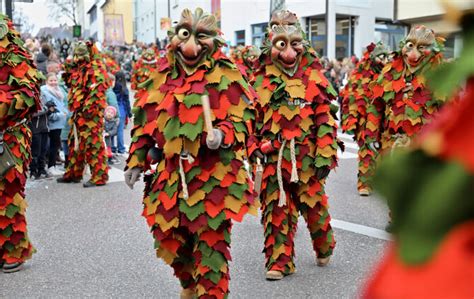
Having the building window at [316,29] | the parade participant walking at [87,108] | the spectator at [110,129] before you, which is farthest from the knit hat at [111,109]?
the building window at [316,29]

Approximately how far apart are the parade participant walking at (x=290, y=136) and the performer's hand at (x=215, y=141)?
1571mm

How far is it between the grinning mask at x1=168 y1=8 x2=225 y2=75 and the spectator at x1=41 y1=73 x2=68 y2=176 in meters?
6.60

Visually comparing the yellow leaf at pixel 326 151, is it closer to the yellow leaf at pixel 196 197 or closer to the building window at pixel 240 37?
the yellow leaf at pixel 196 197

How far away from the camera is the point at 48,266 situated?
231 inches

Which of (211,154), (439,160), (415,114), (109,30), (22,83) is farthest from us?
(109,30)

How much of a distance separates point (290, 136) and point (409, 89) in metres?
1.67

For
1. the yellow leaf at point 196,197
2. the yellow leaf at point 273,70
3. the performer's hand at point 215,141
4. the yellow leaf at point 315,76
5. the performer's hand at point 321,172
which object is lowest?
the performer's hand at point 321,172

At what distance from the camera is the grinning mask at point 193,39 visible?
393 cm

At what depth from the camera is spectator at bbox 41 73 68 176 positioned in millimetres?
10250

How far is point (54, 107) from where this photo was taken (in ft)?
33.7

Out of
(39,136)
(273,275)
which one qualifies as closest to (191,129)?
(273,275)

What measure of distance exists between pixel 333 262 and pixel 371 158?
3.41m

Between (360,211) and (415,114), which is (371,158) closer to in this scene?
(360,211)

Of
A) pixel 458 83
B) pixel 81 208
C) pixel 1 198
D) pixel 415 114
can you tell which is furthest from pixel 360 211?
pixel 458 83
